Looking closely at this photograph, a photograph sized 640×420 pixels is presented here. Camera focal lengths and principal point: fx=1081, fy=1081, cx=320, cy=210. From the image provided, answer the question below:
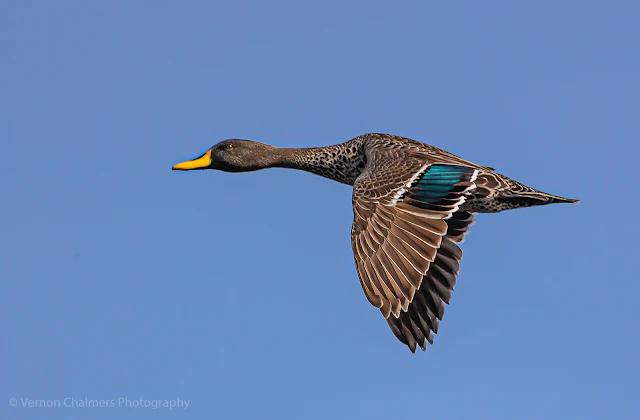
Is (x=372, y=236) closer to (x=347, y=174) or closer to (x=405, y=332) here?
(x=405, y=332)

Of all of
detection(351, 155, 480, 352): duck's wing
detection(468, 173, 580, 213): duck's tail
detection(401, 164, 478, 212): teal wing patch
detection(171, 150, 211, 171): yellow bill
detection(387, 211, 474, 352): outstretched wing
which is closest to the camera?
detection(351, 155, 480, 352): duck's wing

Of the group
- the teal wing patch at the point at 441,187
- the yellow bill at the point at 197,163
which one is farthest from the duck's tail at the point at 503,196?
the yellow bill at the point at 197,163

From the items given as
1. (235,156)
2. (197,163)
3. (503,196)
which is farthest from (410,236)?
(197,163)

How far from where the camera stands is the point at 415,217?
14188mm

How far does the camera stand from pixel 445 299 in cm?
1516

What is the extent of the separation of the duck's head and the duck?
7.79ft

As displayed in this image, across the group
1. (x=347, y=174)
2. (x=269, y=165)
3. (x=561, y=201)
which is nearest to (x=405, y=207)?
(x=561, y=201)

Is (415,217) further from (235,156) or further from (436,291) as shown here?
(235,156)

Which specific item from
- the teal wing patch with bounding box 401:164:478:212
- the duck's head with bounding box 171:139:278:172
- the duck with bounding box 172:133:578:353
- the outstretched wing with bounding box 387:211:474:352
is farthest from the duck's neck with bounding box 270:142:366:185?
the outstretched wing with bounding box 387:211:474:352

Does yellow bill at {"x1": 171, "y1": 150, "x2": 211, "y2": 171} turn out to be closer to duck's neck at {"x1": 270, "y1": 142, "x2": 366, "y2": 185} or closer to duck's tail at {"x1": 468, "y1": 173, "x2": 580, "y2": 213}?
duck's neck at {"x1": 270, "y1": 142, "x2": 366, "y2": 185}

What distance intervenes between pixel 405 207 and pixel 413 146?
3236mm

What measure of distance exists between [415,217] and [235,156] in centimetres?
681

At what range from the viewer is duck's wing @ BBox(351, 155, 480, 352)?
43.9ft

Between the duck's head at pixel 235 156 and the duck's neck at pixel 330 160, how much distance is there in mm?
371
